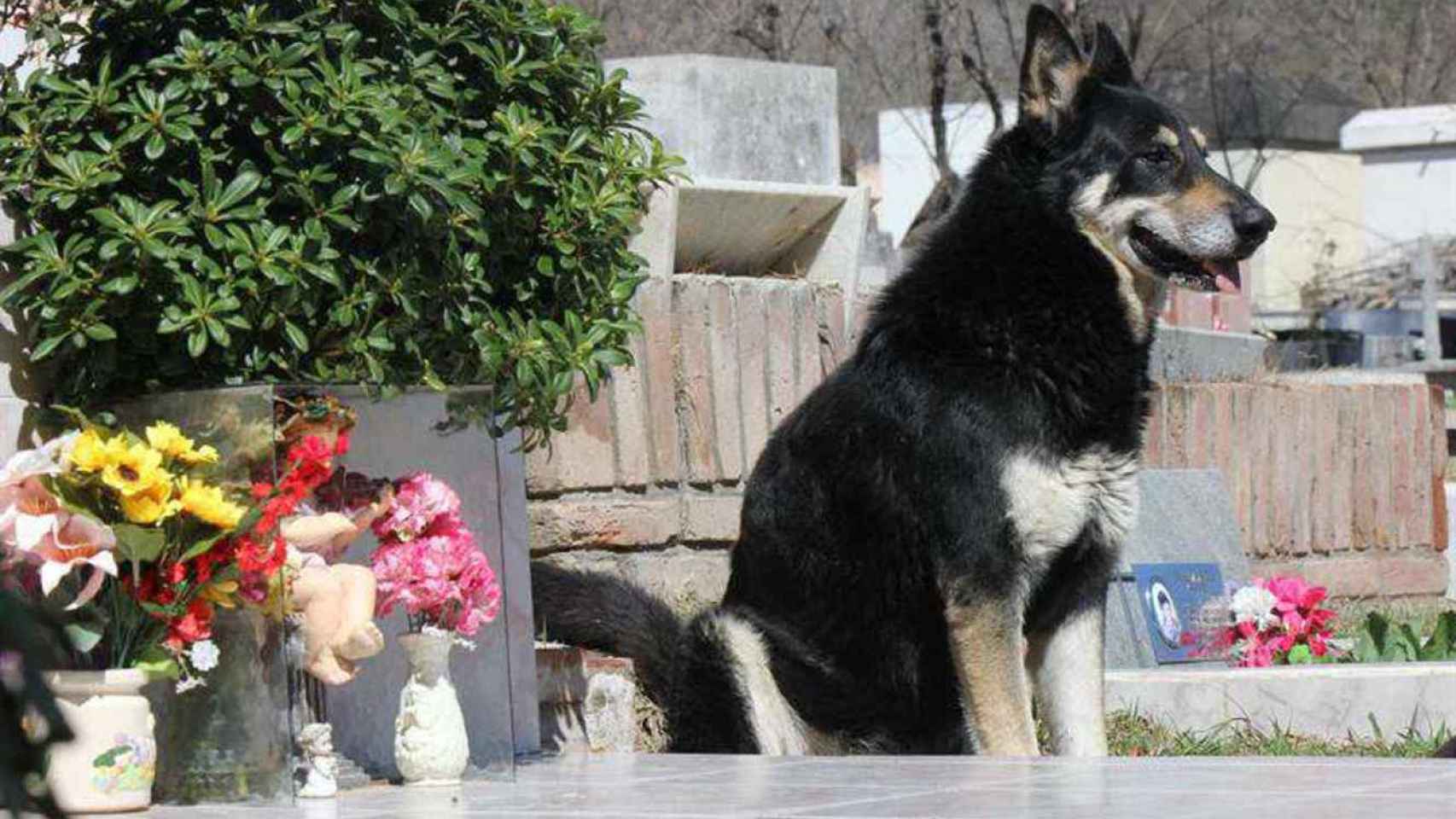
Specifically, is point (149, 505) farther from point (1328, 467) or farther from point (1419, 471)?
point (1419, 471)

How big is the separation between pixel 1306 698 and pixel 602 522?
2328mm

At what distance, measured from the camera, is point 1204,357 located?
47.3ft

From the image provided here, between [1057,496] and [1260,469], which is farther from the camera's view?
[1260,469]

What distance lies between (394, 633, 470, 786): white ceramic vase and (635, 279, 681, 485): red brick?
2393 mm

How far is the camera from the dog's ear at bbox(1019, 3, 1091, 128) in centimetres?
602

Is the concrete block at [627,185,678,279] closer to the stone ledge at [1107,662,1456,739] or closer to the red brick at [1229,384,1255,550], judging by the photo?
the stone ledge at [1107,662,1456,739]

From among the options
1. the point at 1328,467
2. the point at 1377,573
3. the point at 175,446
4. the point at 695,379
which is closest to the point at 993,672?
the point at 175,446

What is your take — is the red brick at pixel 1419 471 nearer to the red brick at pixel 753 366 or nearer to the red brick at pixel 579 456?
the red brick at pixel 753 366

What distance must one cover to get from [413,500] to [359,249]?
0.61 m

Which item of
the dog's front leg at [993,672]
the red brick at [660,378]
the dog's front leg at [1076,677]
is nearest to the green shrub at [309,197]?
the dog's front leg at [993,672]

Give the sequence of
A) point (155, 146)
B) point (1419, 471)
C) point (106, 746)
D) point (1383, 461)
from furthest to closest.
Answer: point (1419, 471), point (1383, 461), point (155, 146), point (106, 746)

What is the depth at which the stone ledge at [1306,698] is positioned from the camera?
698 centimetres

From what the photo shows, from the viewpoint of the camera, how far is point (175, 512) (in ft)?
15.4

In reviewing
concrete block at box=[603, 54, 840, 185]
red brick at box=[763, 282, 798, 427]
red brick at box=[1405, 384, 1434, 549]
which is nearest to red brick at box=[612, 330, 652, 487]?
red brick at box=[763, 282, 798, 427]
